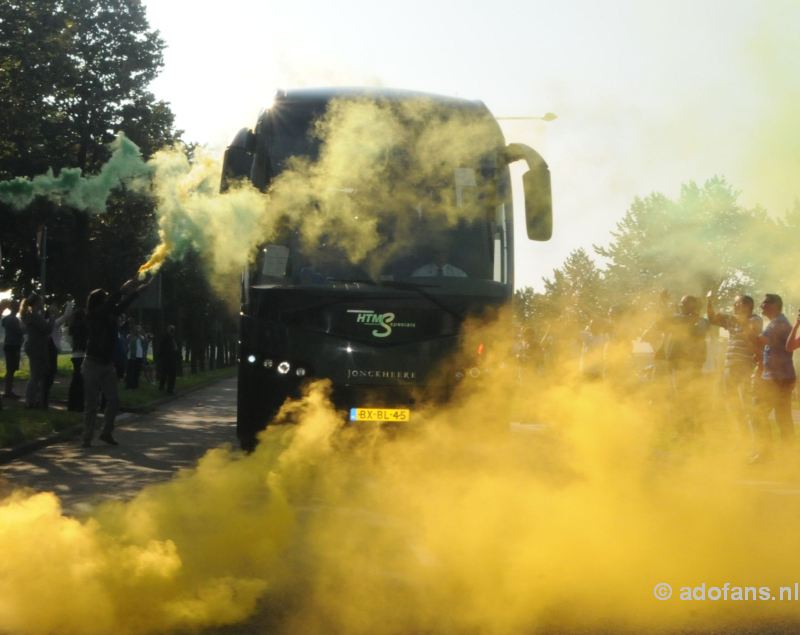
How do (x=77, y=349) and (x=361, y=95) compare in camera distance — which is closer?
(x=361, y=95)

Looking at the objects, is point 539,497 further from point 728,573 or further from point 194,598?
point 194,598

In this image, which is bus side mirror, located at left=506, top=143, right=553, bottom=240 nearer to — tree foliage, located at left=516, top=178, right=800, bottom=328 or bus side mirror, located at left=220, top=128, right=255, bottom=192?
tree foliage, located at left=516, top=178, right=800, bottom=328

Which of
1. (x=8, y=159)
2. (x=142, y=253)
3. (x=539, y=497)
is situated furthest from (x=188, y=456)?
(x=142, y=253)

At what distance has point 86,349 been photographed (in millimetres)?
14219

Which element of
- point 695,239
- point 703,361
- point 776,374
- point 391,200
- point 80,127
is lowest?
point 776,374

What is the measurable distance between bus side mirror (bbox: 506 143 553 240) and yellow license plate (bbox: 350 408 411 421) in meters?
2.04

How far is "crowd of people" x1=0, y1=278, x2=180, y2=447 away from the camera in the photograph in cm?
1404

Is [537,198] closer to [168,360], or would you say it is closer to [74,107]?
[168,360]

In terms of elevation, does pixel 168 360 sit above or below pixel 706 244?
below

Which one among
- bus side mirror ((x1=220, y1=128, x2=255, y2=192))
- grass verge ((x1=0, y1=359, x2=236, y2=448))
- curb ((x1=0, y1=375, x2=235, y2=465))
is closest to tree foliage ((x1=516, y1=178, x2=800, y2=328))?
bus side mirror ((x1=220, y1=128, x2=255, y2=192))

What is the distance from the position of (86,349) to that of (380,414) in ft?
16.4

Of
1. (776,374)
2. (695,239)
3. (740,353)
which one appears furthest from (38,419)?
(695,239)

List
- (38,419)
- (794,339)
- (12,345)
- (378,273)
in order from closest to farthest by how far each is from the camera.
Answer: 1. (378,273)
2. (794,339)
3. (38,419)
4. (12,345)

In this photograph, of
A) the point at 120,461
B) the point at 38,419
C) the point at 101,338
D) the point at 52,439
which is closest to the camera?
the point at 120,461
